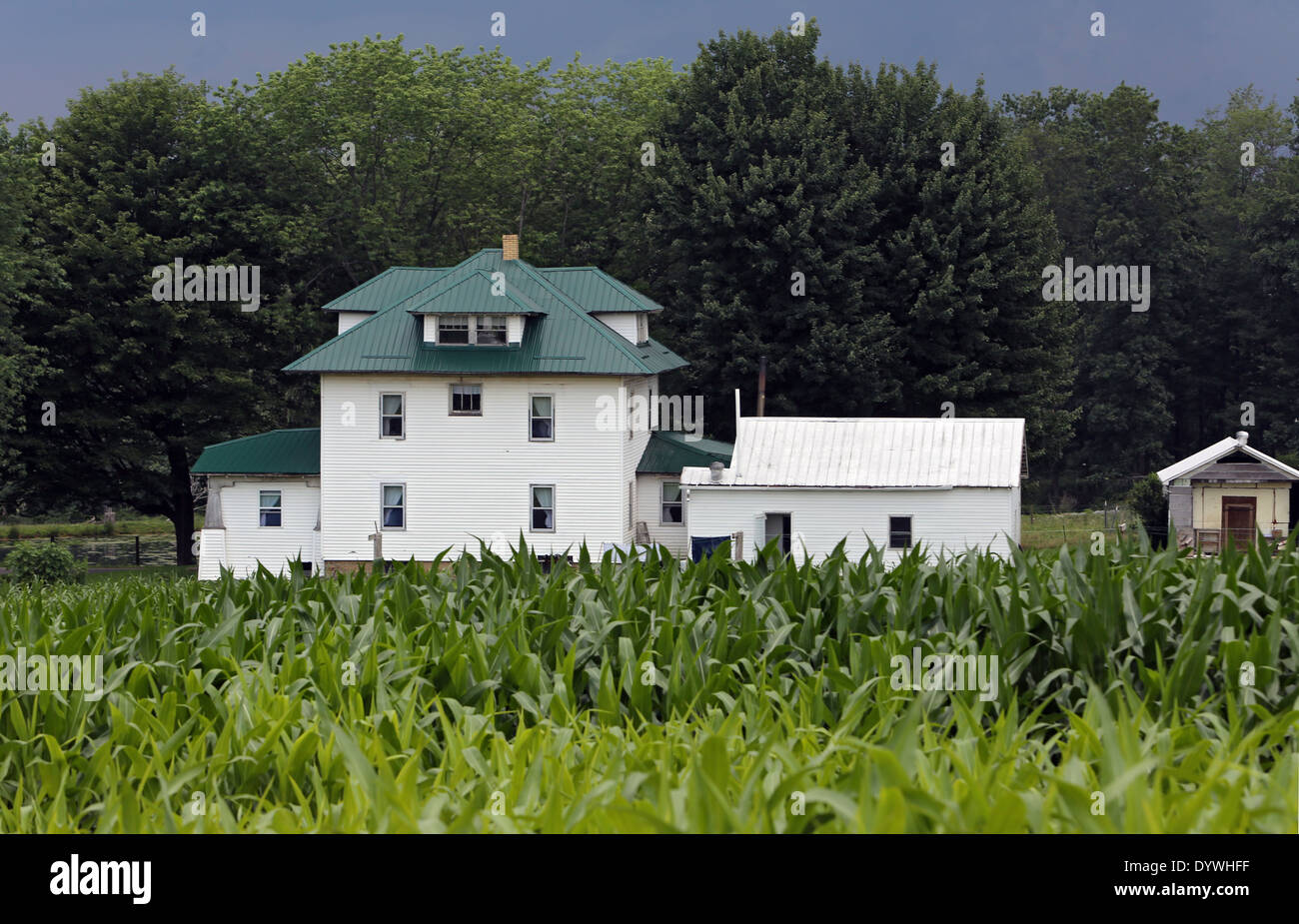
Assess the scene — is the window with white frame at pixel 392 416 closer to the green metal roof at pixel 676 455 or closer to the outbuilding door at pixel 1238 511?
the green metal roof at pixel 676 455

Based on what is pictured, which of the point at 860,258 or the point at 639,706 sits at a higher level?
the point at 860,258

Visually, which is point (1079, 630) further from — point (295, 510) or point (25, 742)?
point (295, 510)

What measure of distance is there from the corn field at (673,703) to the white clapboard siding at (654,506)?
32926 mm

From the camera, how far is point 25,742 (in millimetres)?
9156

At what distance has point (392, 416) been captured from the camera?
45375 mm

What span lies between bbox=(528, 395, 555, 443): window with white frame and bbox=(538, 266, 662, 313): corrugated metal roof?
4.20m

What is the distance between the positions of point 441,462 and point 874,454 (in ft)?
40.9

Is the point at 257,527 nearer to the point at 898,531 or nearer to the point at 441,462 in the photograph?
the point at 441,462

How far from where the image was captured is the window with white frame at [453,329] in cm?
4506

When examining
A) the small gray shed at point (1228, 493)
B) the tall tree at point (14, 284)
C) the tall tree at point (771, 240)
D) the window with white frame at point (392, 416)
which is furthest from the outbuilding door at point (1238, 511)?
the tall tree at point (14, 284)

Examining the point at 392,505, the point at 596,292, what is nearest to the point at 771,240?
the point at 596,292
